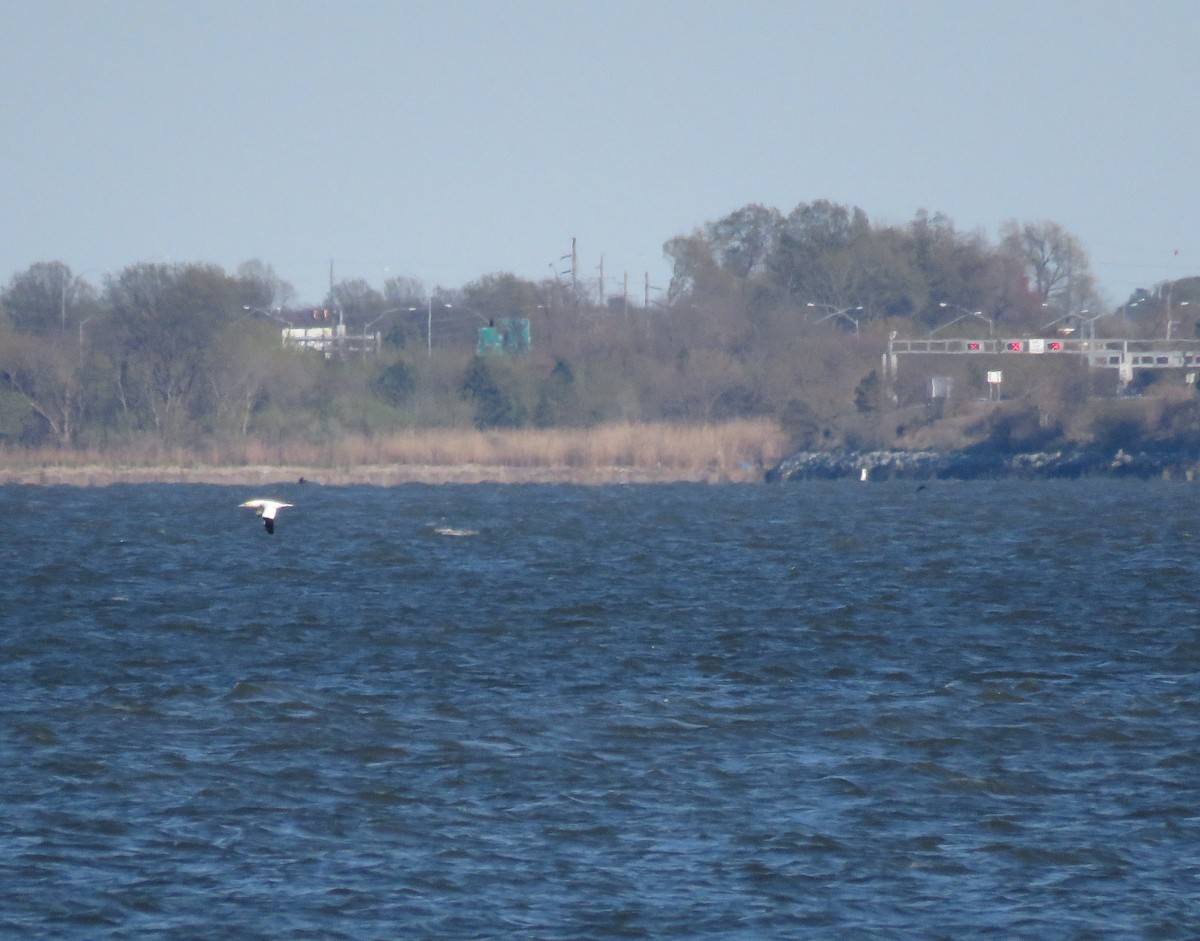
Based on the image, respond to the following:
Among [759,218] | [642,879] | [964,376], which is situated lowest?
[642,879]

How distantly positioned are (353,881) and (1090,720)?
9.04m

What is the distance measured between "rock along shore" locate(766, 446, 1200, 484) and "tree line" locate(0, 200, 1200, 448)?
274 cm

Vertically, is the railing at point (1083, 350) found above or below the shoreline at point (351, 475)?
above

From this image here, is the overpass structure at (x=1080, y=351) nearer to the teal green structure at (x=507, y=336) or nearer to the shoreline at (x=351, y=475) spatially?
the shoreline at (x=351, y=475)

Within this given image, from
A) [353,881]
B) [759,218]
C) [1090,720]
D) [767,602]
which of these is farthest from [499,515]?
[759,218]

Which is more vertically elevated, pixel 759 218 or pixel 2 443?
pixel 759 218

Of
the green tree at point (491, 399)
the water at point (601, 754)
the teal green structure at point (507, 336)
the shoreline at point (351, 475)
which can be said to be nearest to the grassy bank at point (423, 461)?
the shoreline at point (351, 475)

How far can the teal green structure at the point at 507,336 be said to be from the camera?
4097 inches

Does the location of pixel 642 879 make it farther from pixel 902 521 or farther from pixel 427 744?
pixel 902 521

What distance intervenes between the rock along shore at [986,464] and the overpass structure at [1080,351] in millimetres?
7533

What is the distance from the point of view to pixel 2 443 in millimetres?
84688

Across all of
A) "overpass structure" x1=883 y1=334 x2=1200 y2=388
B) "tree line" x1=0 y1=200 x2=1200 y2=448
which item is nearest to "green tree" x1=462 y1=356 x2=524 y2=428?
"tree line" x1=0 y1=200 x2=1200 y2=448

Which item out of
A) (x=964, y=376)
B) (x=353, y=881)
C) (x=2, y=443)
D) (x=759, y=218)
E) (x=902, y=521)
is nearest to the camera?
(x=353, y=881)

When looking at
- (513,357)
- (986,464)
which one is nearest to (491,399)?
(513,357)
